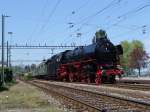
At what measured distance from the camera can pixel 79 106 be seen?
763 inches

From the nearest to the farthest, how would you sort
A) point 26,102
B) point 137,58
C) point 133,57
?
1. point 26,102
2. point 137,58
3. point 133,57

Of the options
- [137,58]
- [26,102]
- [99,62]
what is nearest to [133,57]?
[137,58]

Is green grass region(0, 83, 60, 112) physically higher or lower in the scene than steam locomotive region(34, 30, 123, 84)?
lower

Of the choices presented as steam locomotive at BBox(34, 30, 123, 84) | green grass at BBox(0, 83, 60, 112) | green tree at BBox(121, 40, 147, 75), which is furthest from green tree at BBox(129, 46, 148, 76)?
green grass at BBox(0, 83, 60, 112)

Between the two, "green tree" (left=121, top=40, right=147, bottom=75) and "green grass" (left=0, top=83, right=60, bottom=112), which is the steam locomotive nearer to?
"green grass" (left=0, top=83, right=60, bottom=112)

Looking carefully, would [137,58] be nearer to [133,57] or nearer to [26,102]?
[133,57]

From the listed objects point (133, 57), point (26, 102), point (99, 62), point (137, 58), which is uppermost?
point (133, 57)

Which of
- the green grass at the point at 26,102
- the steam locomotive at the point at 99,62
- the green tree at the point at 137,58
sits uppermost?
the green tree at the point at 137,58

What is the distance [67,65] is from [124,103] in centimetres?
3255

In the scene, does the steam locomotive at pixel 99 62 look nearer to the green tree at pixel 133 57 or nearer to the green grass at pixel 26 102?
the green grass at pixel 26 102

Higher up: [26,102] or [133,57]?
[133,57]

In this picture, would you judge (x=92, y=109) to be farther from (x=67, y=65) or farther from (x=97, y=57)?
(x=67, y=65)

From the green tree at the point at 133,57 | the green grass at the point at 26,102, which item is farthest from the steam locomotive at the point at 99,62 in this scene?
the green tree at the point at 133,57

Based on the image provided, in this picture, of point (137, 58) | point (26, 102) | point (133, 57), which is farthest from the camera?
point (133, 57)
